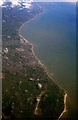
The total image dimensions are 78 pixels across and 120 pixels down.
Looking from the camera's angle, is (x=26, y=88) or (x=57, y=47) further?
(x=57, y=47)

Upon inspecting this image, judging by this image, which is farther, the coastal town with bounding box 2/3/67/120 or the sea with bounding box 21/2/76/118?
the sea with bounding box 21/2/76/118

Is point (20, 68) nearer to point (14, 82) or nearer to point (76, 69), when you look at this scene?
point (14, 82)

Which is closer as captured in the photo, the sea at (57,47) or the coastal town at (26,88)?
the coastal town at (26,88)

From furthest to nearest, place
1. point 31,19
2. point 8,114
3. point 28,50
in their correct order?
point 31,19 < point 28,50 < point 8,114

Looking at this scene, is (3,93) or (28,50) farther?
(28,50)

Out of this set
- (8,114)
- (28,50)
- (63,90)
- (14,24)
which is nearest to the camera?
A: (8,114)

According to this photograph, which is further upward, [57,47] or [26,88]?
[57,47]

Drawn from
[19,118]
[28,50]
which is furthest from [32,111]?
[28,50]
